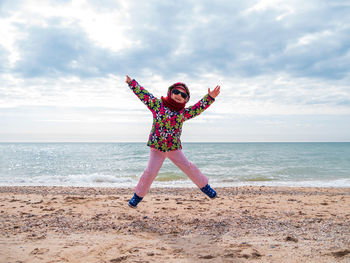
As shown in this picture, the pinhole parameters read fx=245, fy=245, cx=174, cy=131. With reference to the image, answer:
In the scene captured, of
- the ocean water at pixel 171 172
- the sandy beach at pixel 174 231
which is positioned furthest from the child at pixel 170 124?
the ocean water at pixel 171 172

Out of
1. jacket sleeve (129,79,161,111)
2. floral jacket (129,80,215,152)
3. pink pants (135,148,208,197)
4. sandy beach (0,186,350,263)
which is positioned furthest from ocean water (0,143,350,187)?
jacket sleeve (129,79,161,111)

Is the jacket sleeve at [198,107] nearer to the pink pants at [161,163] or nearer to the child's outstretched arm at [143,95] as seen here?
the child's outstretched arm at [143,95]

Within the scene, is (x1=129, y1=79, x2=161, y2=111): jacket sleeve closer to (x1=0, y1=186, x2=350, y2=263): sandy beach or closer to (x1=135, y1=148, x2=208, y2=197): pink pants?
(x1=135, y1=148, x2=208, y2=197): pink pants

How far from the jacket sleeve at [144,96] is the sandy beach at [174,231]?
2.19 metres

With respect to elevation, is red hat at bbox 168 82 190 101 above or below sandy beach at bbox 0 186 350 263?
above

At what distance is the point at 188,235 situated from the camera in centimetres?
397

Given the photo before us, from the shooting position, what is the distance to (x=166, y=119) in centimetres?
431

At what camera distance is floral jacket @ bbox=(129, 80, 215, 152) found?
430cm

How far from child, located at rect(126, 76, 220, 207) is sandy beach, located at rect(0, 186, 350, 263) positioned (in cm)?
75

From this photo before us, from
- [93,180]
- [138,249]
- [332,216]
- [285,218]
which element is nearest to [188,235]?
[138,249]

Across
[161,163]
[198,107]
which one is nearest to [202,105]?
[198,107]

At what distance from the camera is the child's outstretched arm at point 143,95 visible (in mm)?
4477

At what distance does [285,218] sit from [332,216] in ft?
3.24

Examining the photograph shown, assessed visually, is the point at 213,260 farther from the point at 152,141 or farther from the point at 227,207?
the point at 227,207
